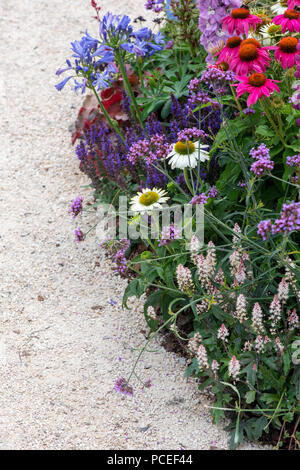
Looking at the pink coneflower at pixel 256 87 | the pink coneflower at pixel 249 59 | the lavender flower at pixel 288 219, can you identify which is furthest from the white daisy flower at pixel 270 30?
the lavender flower at pixel 288 219

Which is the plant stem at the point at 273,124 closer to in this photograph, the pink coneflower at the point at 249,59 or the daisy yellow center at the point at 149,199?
the pink coneflower at the point at 249,59

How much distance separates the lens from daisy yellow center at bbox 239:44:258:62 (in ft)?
9.32

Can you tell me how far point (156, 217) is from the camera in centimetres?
319

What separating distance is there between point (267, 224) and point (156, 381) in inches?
49.8

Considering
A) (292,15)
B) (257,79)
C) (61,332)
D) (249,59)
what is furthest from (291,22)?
(61,332)

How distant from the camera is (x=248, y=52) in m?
2.84

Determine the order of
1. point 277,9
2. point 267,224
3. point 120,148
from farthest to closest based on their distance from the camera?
point 120,148
point 277,9
point 267,224

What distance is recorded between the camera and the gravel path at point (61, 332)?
2971 mm

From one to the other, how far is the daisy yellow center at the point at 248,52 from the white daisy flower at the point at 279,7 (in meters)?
1.04

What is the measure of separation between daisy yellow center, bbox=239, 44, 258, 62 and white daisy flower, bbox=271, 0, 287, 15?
1045 millimetres

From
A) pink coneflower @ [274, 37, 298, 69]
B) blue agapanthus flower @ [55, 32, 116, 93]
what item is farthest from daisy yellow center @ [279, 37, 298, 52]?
blue agapanthus flower @ [55, 32, 116, 93]

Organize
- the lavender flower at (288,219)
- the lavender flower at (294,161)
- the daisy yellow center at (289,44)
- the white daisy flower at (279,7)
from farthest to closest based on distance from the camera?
the white daisy flower at (279,7)
the daisy yellow center at (289,44)
the lavender flower at (294,161)
the lavender flower at (288,219)
